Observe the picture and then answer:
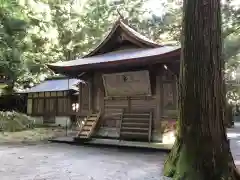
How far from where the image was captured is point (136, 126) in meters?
11.8

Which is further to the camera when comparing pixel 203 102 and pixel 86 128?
pixel 86 128

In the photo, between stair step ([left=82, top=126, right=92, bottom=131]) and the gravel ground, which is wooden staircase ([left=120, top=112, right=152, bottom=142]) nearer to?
the gravel ground

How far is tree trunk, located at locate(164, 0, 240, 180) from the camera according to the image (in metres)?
5.30

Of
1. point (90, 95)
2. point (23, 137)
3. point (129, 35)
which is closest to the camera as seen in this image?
point (129, 35)

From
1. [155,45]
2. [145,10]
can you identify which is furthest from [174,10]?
[155,45]

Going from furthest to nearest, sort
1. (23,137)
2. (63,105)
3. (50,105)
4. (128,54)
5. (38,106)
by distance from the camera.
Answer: (38,106) < (50,105) < (63,105) < (23,137) < (128,54)

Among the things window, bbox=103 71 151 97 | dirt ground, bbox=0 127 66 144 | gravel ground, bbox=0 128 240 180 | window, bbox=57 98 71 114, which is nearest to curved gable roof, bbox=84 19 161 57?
window, bbox=103 71 151 97

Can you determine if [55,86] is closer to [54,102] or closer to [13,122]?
[54,102]

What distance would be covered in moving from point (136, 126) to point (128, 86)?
175 centimetres

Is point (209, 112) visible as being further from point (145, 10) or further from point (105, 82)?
point (145, 10)

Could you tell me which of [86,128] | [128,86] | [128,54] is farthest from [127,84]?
[86,128]

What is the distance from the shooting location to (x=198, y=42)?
5.52 meters

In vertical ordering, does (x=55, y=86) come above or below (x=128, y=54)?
below

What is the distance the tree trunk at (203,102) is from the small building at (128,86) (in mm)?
4578
